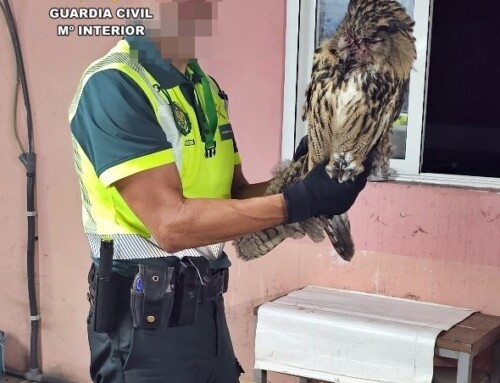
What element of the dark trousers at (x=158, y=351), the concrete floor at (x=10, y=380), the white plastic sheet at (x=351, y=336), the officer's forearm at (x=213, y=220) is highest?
the officer's forearm at (x=213, y=220)

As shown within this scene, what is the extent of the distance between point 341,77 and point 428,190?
0.81m

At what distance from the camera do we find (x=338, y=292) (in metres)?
2.22

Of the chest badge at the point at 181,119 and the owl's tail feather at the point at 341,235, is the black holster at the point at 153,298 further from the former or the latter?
the owl's tail feather at the point at 341,235

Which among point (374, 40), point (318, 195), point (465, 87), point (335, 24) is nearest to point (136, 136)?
point (318, 195)

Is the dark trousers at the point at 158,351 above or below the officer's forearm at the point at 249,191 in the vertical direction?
below

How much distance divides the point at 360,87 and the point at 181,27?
0.34 metres

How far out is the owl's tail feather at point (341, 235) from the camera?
1.89m

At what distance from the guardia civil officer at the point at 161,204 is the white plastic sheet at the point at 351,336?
548 millimetres

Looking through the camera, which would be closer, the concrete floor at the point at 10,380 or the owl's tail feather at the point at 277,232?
the owl's tail feather at the point at 277,232

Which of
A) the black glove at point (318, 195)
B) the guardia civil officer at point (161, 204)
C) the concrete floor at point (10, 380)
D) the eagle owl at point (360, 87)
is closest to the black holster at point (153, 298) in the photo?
the guardia civil officer at point (161, 204)

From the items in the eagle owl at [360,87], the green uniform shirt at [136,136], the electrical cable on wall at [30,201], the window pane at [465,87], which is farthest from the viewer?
the electrical cable on wall at [30,201]

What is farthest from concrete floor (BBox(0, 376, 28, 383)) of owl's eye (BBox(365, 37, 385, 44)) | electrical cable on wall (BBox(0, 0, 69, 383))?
owl's eye (BBox(365, 37, 385, 44))

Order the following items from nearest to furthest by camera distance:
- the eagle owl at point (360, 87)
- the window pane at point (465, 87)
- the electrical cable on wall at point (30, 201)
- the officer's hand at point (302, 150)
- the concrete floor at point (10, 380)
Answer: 1. the eagle owl at point (360, 87)
2. the officer's hand at point (302, 150)
3. the window pane at point (465, 87)
4. the electrical cable on wall at point (30, 201)
5. the concrete floor at point (10, 380)

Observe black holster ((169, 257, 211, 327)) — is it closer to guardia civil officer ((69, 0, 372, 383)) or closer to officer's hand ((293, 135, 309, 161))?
guardia civil officer ((69, 0, 372, 383))
